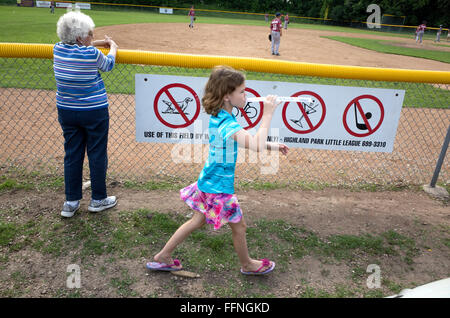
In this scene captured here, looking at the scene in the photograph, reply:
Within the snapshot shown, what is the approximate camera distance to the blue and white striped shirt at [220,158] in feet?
7.39

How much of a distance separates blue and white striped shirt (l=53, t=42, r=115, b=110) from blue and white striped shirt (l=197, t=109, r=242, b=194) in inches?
46.6

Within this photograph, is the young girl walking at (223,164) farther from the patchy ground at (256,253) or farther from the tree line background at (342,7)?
the tree line background at (342,7)

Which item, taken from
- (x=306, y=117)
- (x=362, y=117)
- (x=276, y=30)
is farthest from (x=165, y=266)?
(x=276, y=30)

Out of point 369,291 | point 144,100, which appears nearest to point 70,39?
point 144,100

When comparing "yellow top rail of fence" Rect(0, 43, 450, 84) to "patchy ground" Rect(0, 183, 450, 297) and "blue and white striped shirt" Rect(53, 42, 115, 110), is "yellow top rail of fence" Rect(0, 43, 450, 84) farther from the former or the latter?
"patchy ground" Rect(0, 183, 450, 297)

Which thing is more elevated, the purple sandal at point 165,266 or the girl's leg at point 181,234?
the girl's leg at point 181,234

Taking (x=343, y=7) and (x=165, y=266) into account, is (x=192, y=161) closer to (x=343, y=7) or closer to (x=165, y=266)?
(x=165, y=266)

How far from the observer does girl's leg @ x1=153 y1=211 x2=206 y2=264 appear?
249 cm

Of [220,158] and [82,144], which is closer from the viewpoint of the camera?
[220,158]

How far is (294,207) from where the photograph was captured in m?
3.73

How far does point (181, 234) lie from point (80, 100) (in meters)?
1.43

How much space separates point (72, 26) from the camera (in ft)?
8.68

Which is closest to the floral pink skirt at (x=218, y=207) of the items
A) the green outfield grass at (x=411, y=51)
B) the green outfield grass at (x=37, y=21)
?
the green outfield grass at (x=37, y=21)
